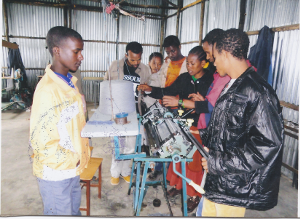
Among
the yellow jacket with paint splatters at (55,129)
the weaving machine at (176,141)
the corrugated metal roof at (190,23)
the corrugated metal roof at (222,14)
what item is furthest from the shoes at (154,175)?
the corrugated metal roof at (190,23)

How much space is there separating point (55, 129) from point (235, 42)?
1268 mm

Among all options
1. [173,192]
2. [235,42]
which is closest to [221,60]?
[235,42]

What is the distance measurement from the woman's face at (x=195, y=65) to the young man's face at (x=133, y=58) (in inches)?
28.3

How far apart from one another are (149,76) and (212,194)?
207 centimetres

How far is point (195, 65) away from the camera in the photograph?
2.39 m

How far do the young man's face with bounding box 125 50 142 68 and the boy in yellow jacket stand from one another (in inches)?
54.1

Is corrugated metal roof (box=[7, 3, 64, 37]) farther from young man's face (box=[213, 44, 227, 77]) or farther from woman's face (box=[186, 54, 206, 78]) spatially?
young man's face (box=[213, 44, 227, 77])

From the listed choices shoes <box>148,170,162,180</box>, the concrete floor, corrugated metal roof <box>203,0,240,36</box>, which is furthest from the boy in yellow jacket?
corrugated metal roof <box>203,0,240,36</box>

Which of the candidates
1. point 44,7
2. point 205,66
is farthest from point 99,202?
point 44,7

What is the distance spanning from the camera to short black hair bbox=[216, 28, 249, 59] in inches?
49.1

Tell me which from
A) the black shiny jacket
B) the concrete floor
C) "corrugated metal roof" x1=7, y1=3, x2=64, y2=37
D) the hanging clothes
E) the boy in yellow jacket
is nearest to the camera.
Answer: the black shiny jacket

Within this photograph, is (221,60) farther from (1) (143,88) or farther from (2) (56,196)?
(2) (56,196)

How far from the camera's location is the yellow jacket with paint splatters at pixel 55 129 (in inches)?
47.1

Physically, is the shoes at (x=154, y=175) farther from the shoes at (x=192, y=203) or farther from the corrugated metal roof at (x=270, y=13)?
the corrugated metal roof at (x=270, y=13)
